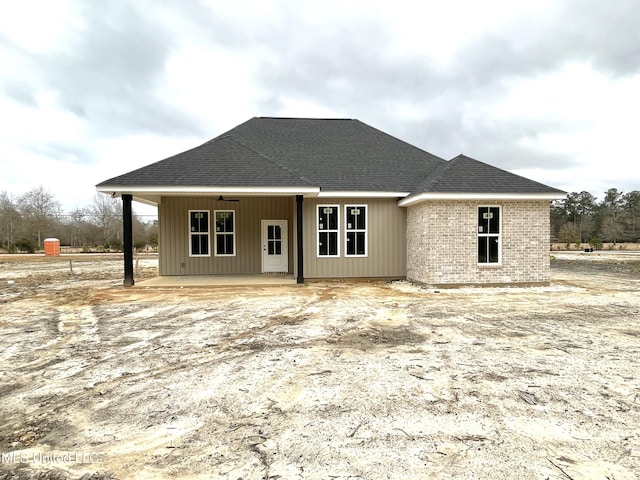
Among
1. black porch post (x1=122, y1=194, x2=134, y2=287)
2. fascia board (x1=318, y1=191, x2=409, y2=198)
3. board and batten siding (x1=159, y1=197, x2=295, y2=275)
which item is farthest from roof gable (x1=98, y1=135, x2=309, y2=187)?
board and batten siding (x1=159, y1=197, x2=295, y2=275)

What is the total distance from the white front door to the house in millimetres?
38

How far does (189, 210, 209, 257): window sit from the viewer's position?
44.5ft

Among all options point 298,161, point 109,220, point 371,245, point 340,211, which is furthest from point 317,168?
point 109,220

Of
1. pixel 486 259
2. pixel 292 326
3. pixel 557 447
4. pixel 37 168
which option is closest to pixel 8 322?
pixel 292 326

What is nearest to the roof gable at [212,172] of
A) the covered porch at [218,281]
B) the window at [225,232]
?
the window at [225,232]

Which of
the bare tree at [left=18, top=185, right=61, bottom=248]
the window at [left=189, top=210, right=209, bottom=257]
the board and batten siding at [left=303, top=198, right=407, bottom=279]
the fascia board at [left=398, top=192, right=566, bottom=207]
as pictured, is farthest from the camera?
the bare tree at [left=18, top=185, right=61, bottom=248]

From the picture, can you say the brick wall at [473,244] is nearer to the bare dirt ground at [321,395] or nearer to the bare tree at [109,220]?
the bare dirt ground at [321,395]

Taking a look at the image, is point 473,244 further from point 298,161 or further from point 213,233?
point 213,233

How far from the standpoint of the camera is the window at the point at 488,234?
10852 millimetres

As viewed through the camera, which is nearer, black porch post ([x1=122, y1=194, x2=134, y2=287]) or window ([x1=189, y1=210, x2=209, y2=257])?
black porch post ([x1=122, y1=194, x2=134, y2=287])

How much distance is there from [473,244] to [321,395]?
28.8ft

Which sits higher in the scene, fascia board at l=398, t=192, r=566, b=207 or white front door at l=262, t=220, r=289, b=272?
fascia board at l=398, t=192, r=566, b=207

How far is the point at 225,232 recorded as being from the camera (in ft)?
44.8

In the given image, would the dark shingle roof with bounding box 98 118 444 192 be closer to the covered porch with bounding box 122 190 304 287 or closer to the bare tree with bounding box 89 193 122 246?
the covered porch with bounding box 122 190 304 287
